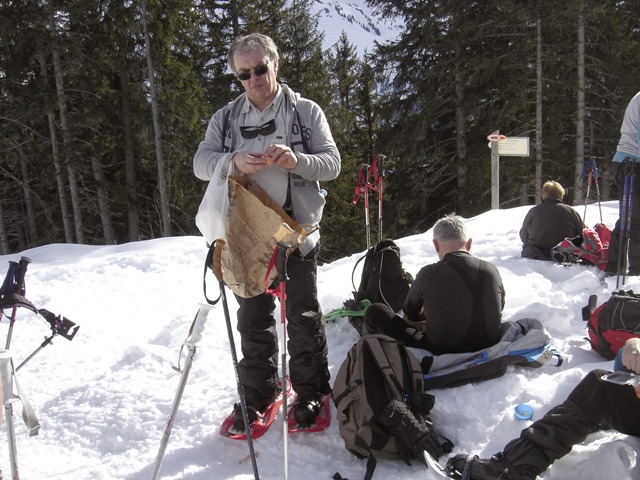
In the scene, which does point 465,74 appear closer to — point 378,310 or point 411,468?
point 378,310

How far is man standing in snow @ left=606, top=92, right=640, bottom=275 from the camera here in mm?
4637

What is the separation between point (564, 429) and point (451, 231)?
1.46 meters

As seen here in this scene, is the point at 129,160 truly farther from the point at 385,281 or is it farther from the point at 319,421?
the point at 319,421

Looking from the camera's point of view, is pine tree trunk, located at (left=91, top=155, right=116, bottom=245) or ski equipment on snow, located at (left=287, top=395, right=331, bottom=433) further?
pine tree trunk, located at (left=91, top=155, right=116, bottom=245)

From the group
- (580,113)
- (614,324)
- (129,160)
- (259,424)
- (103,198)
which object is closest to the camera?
(259,424)

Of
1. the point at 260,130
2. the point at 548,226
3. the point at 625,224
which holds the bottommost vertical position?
the point at 548,226

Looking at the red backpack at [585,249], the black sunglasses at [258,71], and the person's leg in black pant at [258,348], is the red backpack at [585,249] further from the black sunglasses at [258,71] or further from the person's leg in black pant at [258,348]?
the black sunglasses at [258,71]

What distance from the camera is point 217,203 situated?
101 inches

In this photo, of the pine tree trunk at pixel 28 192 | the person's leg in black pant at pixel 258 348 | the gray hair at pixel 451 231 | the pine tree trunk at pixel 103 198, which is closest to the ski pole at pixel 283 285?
the person's leg in black pant at pixel 258 348

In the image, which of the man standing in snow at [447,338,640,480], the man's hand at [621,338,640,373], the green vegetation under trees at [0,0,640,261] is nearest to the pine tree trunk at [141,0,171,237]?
the green vegetation under trees at [0,0,640,261]

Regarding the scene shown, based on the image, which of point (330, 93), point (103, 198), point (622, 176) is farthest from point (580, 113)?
point (103, 198)

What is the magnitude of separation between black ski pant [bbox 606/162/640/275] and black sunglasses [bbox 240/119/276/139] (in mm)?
3780

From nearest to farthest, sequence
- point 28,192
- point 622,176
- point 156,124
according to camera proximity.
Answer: point 622,176 < point 156,124 < point 28,192

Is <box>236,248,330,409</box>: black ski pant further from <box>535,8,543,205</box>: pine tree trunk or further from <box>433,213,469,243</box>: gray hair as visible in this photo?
<box>535,8,543,205</box>: pine tree trunk
